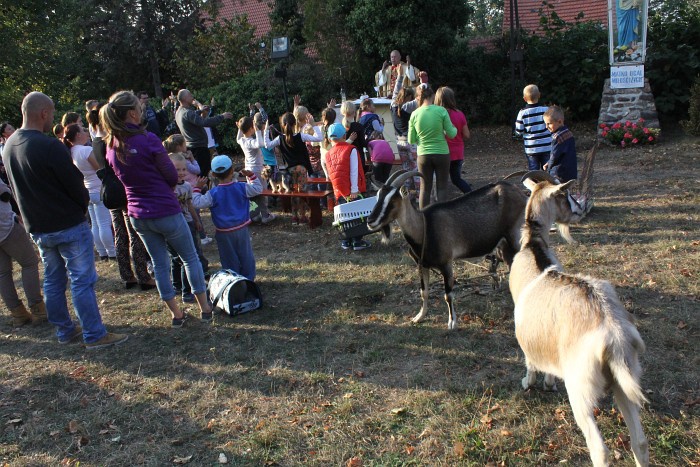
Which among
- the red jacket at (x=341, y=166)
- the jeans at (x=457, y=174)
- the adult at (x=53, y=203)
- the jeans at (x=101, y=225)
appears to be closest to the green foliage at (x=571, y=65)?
the jeans at (x=457, y=174)

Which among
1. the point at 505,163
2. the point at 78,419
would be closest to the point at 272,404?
the point at 78,419

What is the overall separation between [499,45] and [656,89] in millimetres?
5145

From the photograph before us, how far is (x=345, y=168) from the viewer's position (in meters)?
7.18

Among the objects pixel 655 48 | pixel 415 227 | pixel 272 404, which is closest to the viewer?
pixel 272 404

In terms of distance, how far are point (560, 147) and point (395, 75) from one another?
22.6 ft

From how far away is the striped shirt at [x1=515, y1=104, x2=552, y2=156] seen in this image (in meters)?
7.43

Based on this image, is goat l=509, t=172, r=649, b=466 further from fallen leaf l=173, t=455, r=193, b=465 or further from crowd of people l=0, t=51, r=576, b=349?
crowd of people l=0, t=51, r=576, b=349

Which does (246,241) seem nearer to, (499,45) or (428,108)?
(428,108)

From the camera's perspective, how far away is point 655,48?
565 inches

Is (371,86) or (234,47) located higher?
(234,47)

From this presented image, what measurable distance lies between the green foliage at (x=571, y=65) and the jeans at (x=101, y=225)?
1224 cm

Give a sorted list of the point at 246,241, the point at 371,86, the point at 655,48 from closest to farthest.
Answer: the point at 246,241, the point at 655,48, the point at 371,86

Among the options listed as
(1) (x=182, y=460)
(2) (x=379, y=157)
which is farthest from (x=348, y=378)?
(2) (x=379, y=157)

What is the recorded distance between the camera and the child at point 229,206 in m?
5.69
